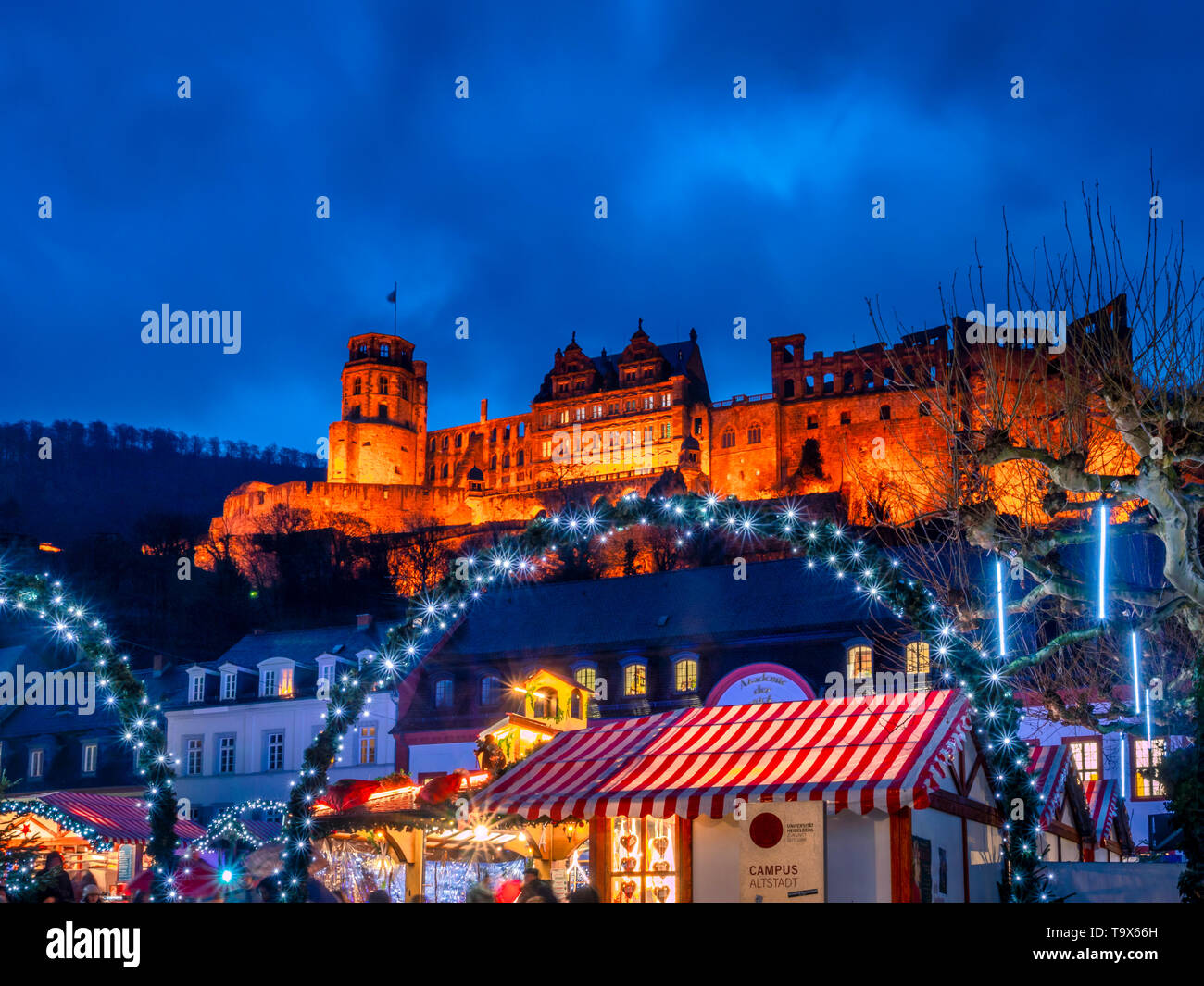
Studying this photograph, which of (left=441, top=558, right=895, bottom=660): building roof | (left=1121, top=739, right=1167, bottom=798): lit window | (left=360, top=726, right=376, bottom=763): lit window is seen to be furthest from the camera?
(left=360, top=726, right=376, bottom=763): lit window

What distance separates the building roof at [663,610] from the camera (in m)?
35.1

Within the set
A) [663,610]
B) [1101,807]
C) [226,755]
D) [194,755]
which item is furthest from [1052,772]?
[194,755]

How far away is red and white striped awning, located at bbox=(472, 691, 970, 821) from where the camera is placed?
12.7 m

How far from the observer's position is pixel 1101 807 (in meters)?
23.7

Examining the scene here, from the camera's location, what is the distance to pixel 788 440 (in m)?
96.2

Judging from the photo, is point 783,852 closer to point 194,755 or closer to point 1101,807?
point 1101,807

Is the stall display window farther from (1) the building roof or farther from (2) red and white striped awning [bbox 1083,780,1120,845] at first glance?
(1) the building roof

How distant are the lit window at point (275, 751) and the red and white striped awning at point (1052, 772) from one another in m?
27.1

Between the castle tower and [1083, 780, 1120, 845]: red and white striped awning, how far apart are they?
307ft

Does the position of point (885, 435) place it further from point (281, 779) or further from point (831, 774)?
point (831, 774)

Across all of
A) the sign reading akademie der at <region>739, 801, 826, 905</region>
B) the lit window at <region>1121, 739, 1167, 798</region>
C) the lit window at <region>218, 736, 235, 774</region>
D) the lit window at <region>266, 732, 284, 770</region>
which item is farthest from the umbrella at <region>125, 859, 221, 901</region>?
the lit window at <region>218, 736, 235, 774</region>

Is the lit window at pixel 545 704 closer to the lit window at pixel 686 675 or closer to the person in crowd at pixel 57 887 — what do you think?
the person in crowd at pixel 57 887
